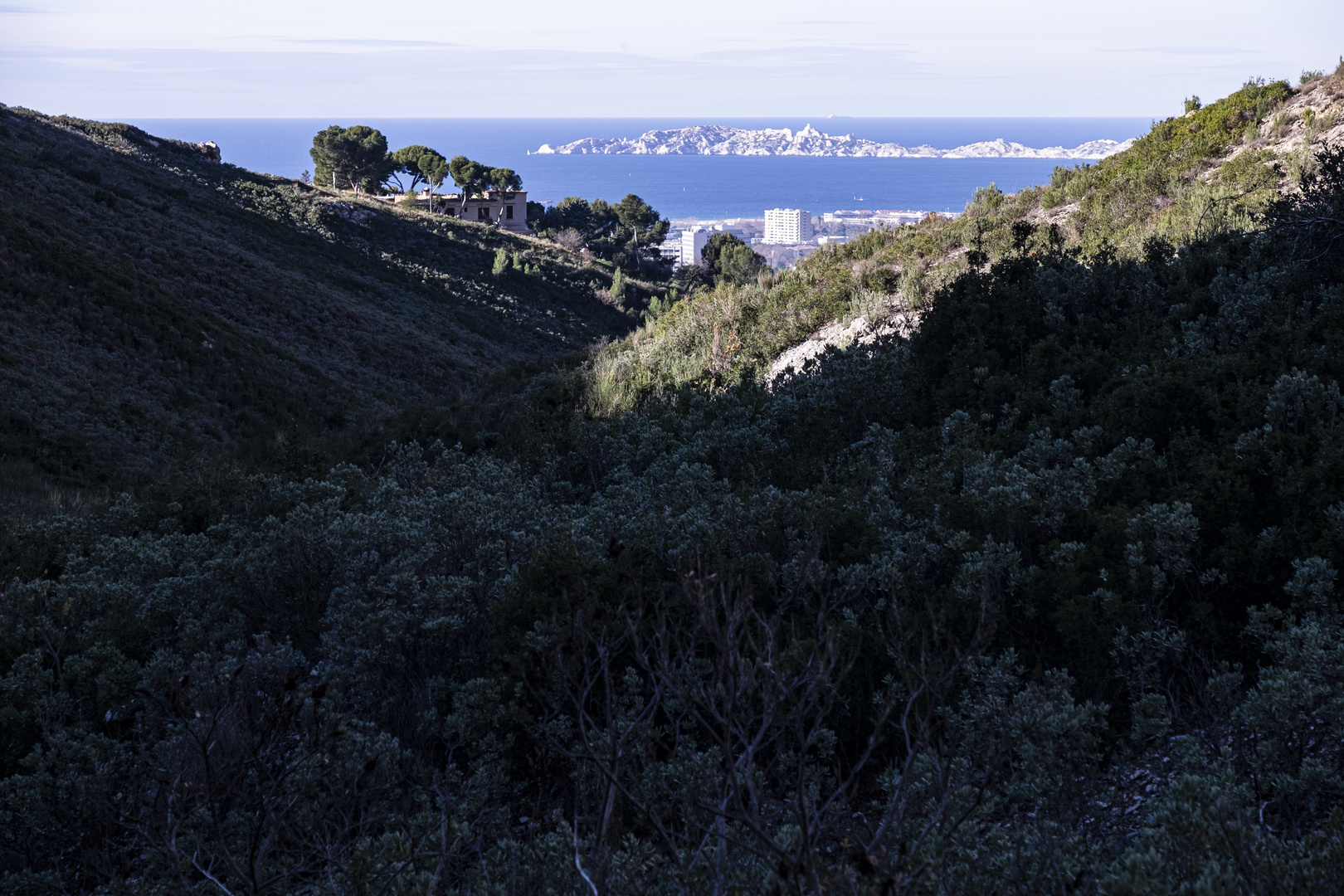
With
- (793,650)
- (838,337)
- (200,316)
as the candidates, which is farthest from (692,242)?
(793,650)

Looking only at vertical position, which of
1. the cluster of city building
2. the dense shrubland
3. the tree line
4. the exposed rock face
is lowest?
the dense shrubland

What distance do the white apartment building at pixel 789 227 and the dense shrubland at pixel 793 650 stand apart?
16256 centimetres

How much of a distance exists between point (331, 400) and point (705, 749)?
65.0ft

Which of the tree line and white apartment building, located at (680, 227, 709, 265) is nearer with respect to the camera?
the tree line

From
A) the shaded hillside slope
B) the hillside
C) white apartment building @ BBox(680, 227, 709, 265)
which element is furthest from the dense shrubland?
white apartment building @ BBox(680, 227, 709, 265)

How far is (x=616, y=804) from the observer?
11.0ft

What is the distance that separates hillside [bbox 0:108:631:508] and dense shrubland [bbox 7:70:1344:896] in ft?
18.5

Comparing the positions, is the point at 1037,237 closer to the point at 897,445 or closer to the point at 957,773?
the point at 897,445

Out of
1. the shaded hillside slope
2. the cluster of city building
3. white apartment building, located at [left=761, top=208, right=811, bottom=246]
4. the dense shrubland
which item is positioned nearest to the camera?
the dense shrubland

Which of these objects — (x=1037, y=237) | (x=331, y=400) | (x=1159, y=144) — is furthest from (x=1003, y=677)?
(x=331, y=400)

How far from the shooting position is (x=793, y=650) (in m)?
2.85

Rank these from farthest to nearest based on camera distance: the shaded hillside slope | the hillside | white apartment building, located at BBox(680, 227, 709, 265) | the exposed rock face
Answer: white apartment building, located at BBox(680, 227, 709, 265), the hillside, the exposed rock face, the shaded hillside slope

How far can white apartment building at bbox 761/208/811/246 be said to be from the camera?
16912 centimetres

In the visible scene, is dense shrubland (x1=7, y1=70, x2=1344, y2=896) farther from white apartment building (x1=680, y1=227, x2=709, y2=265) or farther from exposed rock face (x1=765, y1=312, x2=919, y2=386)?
white apartment building (x1=680, y1=227, x2=709, y2=265)
